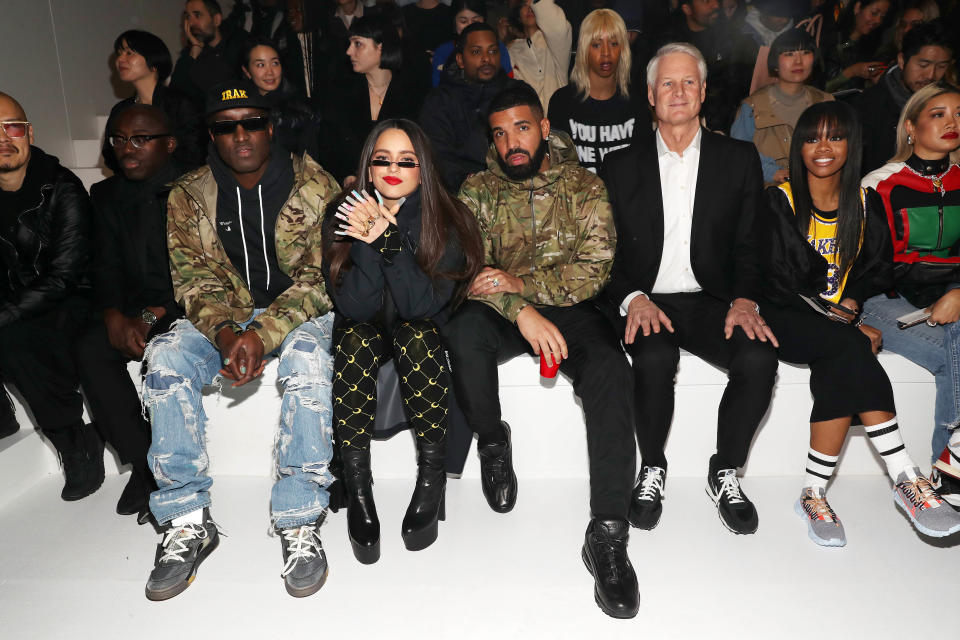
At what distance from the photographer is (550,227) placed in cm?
238

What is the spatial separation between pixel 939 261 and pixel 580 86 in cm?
164

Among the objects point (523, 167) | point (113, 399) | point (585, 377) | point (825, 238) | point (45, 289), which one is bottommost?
point (113, 399)

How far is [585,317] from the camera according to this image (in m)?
2.26

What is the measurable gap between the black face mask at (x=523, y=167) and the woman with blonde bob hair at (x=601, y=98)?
82cm

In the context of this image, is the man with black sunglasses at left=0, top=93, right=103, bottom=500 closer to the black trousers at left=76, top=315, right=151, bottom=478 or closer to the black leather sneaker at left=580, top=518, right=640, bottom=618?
the black trousers at left=76, top=315, right=151, bottom=478

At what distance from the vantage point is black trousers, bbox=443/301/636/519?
6.36ft

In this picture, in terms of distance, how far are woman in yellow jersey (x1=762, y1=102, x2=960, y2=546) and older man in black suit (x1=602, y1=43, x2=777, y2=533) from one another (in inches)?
4.5

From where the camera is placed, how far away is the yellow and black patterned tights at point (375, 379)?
6.58 feet

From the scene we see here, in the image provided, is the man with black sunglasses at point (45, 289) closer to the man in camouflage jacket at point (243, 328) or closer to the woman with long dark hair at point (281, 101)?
the man in camouflage jacket at point (243, 328)

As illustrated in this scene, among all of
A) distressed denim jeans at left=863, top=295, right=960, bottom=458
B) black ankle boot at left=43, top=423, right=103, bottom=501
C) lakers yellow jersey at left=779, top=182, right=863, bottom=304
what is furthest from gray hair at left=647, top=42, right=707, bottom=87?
black ankle boot at left=43, top=423, right=103, bottom=501

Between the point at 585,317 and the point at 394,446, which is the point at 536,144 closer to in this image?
the point at 585,317

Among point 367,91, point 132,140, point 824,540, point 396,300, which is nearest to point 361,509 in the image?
point 396,300

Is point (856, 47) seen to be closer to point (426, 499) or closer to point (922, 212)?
point (922, 212)

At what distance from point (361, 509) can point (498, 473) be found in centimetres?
46
